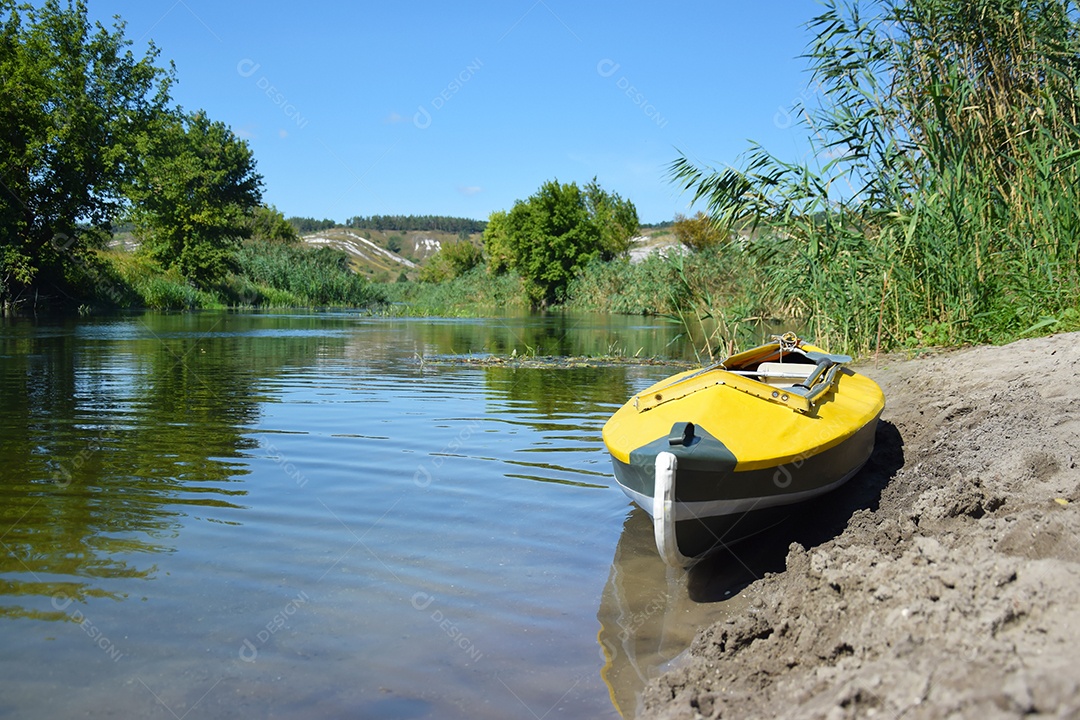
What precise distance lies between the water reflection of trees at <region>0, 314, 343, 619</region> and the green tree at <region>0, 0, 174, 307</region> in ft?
56.9

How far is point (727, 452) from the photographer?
4.50 metres

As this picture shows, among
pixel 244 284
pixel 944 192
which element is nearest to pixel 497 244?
pixel 244 284

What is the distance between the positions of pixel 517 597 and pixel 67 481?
3.98 meters

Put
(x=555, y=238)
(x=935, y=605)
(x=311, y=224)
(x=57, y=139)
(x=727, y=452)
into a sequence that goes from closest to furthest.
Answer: (x=935, y=605) < (x=727, y=452) < (x=57, y=139) < (x=555, y=238) < (x=311, y=224)

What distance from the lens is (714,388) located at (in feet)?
17.6

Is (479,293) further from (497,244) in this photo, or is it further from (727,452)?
(727,452)

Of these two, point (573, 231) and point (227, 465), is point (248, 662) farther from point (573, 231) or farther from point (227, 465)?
point (573, 231)

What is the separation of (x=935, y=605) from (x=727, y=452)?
5.49ft

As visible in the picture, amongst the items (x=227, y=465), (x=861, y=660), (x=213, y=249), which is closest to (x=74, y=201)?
(x=213, y=249)

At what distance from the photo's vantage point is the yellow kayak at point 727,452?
14.7ft

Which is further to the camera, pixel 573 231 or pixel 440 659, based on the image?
pixel 573 231

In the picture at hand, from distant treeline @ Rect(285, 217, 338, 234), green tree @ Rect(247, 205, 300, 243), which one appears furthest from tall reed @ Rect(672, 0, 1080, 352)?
distant treeline @ Rect(285, 217, 338, 234)

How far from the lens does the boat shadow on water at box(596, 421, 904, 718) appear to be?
4.00 meters

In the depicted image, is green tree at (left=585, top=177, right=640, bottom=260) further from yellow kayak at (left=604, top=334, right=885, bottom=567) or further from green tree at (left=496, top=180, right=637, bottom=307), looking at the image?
yellow kayak at (left=604, top=334, right=885, bottom=567)
